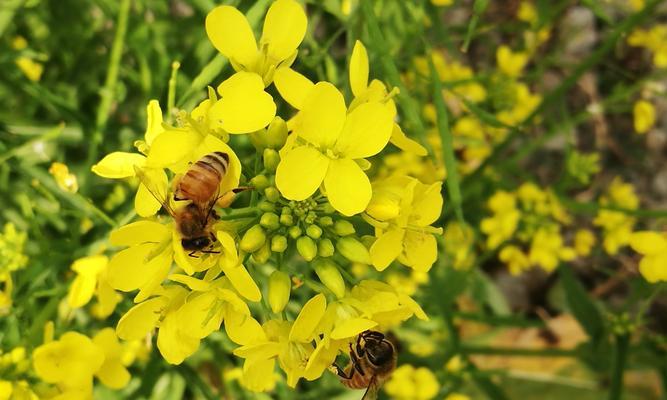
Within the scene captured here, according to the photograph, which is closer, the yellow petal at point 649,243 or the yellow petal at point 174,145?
the yellow petal at point 174,145

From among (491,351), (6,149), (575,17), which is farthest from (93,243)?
(575,17)

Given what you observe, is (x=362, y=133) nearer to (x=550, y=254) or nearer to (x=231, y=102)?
(x=231, y=102)

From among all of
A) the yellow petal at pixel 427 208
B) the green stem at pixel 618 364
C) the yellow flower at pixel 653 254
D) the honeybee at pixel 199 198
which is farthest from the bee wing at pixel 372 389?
the green stem at pixel 618 364

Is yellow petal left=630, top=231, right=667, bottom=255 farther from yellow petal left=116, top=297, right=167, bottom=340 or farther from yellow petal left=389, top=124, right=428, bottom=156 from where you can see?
yellow petal left=116, top=297, right=167, bottom=340

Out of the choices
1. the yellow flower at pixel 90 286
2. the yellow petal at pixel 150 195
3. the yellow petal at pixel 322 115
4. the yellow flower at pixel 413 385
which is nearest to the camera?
the yellow petal at pixel 322 115

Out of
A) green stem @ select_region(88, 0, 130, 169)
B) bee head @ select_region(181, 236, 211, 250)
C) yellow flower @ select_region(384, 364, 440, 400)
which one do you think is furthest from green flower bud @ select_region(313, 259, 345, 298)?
yellow flower @ select_region(384, 364, 440, 400)

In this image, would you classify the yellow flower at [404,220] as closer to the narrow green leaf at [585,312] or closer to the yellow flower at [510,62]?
the narrow green leaf at [585,312]

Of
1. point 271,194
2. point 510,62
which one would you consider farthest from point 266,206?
point 510,62
